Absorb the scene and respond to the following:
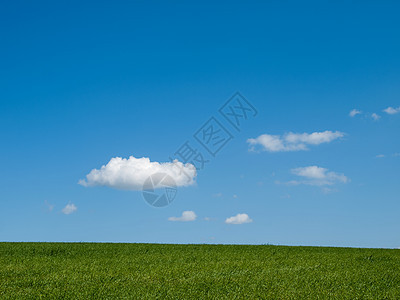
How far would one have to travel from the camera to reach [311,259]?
1240 cm

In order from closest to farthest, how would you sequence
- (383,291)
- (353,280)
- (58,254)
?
(383,291) < (353,280) < (58,254)

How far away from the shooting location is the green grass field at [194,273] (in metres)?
8.24

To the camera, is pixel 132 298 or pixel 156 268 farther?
pixel 156 268

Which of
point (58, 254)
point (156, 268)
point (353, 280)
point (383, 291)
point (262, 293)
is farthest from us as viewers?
point (58, 254)

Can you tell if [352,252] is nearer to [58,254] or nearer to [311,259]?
[311,259]

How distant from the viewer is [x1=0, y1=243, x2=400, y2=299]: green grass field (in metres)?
8.24

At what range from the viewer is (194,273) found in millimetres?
9844

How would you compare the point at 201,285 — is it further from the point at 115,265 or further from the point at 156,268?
the point at 115,265

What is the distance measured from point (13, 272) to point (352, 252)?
1126cm

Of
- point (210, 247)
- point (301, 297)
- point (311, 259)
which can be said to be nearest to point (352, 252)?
point (311, 259)

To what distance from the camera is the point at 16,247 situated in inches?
586

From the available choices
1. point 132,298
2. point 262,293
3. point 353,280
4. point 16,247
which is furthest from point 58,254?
point 353,280

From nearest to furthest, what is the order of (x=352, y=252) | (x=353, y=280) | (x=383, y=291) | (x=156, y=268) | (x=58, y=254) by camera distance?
(x=383, y=291) < (x=353, y=280) < (x=156, y=268) < (x=58, y=254) < (x=352, y=252)

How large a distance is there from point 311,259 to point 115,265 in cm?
599
